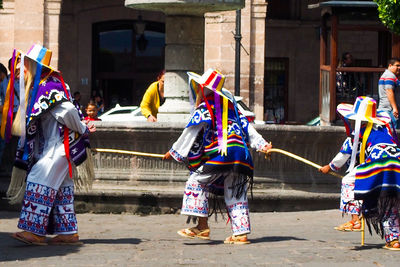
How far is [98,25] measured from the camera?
119ft

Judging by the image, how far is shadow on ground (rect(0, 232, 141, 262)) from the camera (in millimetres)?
9977

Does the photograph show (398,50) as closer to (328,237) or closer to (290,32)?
(328,237)

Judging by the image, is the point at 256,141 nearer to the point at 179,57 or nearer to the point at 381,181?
the point at 381,181

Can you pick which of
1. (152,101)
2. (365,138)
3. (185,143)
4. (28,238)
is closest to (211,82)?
(185,143)

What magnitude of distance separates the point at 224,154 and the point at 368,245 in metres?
1.52

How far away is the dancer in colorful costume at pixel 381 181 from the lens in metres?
10.5

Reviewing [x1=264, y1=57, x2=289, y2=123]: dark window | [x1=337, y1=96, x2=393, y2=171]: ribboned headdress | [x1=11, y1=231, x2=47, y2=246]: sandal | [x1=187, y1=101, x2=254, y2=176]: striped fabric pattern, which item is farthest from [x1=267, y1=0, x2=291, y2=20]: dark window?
[x1=11, y1=231, x2=47, y2=246]: sandal

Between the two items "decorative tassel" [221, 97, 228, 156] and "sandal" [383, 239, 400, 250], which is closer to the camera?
"sandal" [383, 239, 400, 250]

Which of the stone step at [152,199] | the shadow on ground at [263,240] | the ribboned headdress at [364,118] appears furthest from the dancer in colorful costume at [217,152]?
the stone step at [152,199]

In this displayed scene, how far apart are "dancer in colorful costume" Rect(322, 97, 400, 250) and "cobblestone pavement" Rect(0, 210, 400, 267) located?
0.24m

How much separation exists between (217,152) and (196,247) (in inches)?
35.5

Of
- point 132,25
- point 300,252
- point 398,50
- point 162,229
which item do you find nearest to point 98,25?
point 132,25

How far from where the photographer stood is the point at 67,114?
10562 millimetres

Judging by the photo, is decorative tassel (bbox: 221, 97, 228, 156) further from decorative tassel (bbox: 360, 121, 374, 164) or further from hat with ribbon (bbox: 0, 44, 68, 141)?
hat with ribbon (bbox: 0, 44, 68, 141)
